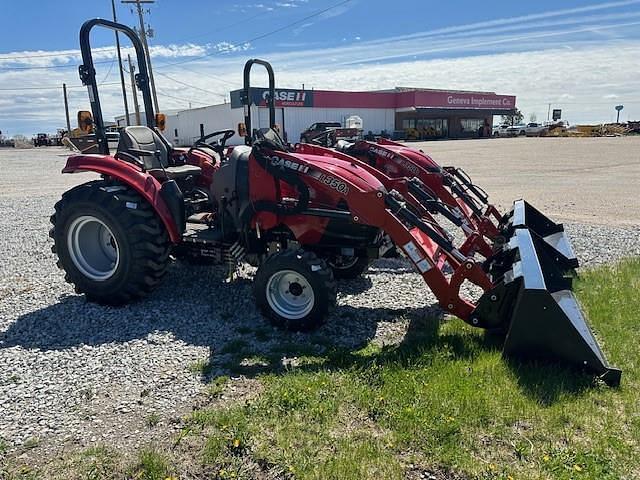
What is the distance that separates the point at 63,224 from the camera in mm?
5406

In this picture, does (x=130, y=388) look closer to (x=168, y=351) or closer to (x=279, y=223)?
(x=168, y=351)

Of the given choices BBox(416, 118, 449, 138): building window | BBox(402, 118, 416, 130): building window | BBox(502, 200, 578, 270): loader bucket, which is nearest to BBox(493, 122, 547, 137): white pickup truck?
BBox(416, 118, 449, 138): building window

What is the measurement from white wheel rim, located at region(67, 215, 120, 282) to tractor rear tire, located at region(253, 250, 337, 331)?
65.9 inches

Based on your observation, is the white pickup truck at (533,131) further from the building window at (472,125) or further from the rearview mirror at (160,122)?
the rearview mirror at (160,122)

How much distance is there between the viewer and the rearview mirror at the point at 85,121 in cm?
537

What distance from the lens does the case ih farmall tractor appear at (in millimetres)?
4238

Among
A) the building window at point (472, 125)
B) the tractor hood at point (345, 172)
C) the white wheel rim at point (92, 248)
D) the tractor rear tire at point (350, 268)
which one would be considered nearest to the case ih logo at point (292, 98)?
the building window at point (472, 125)

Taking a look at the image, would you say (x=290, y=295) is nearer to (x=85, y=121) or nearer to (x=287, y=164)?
(x=287, y=164)

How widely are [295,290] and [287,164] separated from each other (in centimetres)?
115

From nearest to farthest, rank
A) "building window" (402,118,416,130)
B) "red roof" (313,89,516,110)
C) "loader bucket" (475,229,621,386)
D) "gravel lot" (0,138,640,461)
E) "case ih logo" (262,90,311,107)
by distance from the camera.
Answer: "gravel lot" (0,138,640,461) < "loader bucket" (475,229,621,386) < "case ih logo" (262,90,311,107) < "red roof" (313,89,516,110) < "building window" (402,118,416,130)

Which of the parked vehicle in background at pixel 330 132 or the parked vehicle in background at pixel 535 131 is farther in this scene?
the parked vehicle in background at pixel 535 131

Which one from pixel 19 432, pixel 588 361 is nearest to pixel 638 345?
pixel 588 361

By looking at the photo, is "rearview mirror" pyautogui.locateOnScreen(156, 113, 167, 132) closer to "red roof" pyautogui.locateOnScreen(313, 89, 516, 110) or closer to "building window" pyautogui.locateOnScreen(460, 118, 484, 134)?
"red roof" pyautogui.locateOnScreen(313, 89, 516, 110)

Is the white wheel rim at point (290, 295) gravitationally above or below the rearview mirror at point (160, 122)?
below
